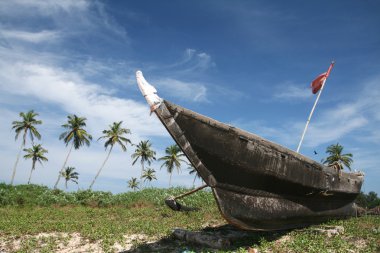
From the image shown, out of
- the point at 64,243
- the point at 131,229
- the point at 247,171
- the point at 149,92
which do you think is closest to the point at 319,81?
the point at 247,171

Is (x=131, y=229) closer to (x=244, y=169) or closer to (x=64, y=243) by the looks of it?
(x=64, y=243)

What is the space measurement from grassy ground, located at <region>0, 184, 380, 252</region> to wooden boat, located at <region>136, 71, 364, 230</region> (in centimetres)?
98

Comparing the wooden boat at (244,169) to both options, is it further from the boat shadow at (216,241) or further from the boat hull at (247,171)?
the boat shadow at (216,241)

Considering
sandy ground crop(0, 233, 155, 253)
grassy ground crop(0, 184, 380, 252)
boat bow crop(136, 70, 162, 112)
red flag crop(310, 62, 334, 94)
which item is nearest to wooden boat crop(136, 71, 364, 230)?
boat bow crop(136, 70, 162, 112)

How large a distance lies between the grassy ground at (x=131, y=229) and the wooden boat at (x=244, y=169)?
3.22 ft

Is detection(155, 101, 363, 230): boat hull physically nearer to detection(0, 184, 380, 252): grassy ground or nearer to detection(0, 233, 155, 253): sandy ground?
detection(0, 184, 380, 252): grassy ground

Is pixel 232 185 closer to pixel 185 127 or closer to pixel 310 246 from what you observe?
pixel 185 127

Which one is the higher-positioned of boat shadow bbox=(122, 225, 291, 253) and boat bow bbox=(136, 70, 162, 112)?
boat bow bbox=(136, 70, 162, 112)

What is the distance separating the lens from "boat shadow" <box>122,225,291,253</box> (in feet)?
33.6

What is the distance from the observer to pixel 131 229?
14.5 metres

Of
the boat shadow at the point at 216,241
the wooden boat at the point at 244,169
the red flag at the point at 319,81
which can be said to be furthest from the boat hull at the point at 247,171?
the red flag at the point at 319,81

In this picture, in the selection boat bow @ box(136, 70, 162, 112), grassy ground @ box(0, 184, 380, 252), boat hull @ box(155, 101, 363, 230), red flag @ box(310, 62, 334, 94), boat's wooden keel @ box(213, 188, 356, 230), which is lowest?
grassy ground @ box(0, 184, 380, 252)

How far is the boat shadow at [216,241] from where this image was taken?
10234 mm

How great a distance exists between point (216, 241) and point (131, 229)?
18.2ft
